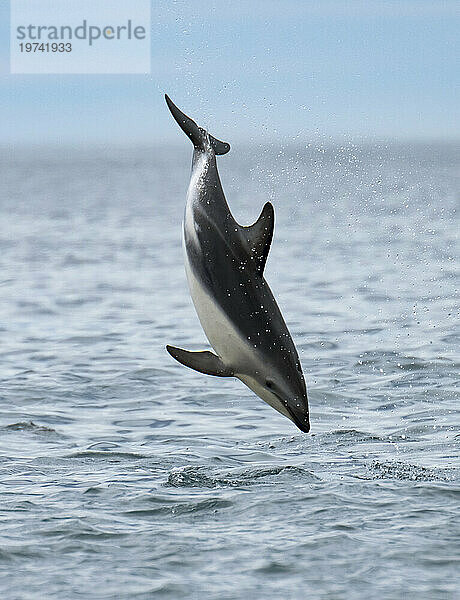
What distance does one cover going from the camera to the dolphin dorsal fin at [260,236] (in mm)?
9211

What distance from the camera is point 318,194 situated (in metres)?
97.7

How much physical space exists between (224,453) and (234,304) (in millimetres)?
3651

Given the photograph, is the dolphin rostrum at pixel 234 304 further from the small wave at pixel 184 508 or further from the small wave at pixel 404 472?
the small wave at pixel 404 472

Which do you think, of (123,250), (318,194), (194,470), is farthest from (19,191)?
(194,470)

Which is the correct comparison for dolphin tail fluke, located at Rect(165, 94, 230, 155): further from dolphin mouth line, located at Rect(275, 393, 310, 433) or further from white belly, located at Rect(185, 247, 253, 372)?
dolphin mouth line, located at Rect(275, 393, 310, 433)

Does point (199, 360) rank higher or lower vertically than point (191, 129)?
lower

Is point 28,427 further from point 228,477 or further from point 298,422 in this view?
point 298,422

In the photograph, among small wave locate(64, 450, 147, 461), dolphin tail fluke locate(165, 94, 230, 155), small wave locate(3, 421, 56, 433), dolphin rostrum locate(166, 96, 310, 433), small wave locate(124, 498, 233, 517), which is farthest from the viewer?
small wave locate(3, 421, 56, 433)

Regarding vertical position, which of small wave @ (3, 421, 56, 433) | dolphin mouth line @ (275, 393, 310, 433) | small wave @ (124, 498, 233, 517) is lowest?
small wave @ (3, 421, 56, 433)

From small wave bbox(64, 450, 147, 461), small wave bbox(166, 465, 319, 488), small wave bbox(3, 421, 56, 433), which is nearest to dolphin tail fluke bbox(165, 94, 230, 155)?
small wave bbox(166, 465, 319, 488)

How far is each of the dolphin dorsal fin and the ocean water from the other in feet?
3.68

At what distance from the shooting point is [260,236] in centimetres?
933

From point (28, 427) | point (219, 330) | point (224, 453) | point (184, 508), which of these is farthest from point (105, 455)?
point (219, 330)

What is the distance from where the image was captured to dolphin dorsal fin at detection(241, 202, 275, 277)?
9211 mm
